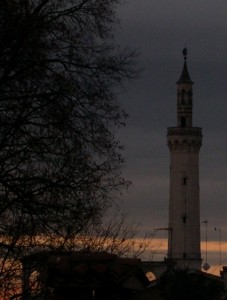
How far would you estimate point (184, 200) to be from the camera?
130m

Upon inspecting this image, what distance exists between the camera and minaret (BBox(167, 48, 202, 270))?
129 metres

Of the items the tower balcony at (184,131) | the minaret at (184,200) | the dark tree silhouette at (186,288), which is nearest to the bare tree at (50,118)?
the dark tree silhouette at (186,288)

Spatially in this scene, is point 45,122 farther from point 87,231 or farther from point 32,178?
point 87,231

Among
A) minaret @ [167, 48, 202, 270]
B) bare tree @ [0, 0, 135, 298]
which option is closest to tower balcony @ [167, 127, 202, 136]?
minaret @ [167, 48, 202, 270]

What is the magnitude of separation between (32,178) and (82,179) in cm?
79

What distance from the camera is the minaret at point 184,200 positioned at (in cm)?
12888

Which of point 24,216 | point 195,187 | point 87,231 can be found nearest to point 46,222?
point 24,216

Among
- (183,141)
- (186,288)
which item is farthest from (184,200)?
(186,288)

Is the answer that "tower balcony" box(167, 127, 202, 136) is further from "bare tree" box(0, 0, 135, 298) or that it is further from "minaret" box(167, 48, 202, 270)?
"bare tree" box(0, 0, 135, 298)

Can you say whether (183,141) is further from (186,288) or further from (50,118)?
(50,118)

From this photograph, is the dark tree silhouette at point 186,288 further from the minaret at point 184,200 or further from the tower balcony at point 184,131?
the tower balcony at point 184,131

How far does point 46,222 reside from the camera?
17.9 meters

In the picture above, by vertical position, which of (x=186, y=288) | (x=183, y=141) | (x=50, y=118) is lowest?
(x=50, y=118)

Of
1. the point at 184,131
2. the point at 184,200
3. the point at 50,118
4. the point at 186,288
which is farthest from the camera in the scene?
the point at 184,131
